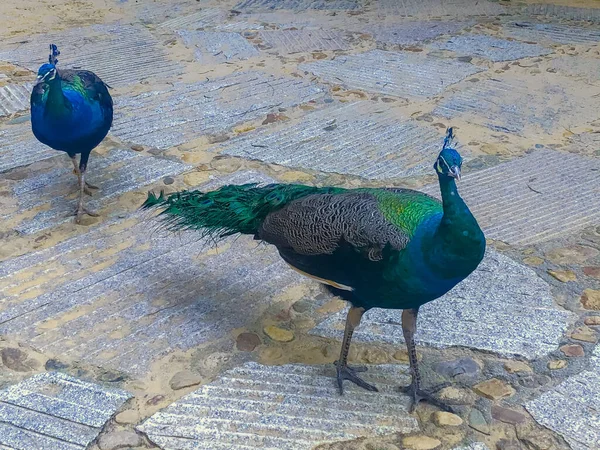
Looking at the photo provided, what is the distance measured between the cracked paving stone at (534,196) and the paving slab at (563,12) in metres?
3.23

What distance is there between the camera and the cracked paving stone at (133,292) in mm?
2645

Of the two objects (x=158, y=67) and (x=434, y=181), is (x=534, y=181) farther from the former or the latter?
(x=158, y=67)

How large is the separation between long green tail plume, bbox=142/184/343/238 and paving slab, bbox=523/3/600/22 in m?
5.30

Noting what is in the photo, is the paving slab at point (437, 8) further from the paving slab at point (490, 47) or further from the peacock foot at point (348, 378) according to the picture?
the peacock foot at point (348, 378)

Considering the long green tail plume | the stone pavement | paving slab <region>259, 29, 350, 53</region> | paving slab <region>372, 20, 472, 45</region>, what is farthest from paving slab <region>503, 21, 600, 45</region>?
the long green tail plume

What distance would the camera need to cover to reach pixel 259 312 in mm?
2838

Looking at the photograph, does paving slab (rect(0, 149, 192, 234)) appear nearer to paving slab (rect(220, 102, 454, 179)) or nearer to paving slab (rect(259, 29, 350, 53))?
paving slab (rect(220, 102, 454, 179))

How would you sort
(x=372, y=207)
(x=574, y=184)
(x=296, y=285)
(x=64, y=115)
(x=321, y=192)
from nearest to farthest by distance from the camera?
(x=372, y=207), (x=321, y=192), (x=296, y=285), (x=64, y=115), (x=574, y=184)

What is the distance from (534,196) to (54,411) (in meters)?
2.60

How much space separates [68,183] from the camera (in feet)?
12.5

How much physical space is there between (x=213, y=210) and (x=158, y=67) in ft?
10.5

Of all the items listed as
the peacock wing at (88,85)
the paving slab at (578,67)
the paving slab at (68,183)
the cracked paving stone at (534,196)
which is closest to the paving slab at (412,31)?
the paving slab at (578,67)

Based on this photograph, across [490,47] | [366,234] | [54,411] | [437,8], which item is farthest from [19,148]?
[437,8]

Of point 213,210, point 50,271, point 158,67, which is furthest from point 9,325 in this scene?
point 158,67
